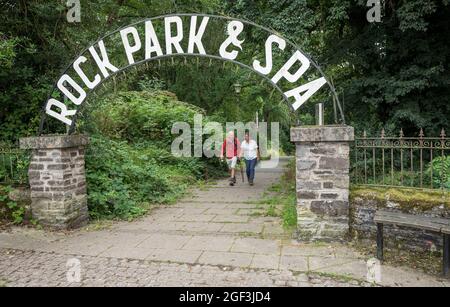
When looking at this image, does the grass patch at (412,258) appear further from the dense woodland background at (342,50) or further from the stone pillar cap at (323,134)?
the dense woodland background at (342,50)

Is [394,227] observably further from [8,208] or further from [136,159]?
[136,159]

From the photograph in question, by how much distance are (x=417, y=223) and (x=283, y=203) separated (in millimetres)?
3756

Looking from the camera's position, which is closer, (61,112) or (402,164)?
(402,164)

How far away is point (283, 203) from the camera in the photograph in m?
7.73

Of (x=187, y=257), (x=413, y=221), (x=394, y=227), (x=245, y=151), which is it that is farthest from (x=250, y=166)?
(x=413, y=221)

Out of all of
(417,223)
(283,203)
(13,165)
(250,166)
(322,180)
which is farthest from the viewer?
(250,166)

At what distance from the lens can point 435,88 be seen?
7.52 meters

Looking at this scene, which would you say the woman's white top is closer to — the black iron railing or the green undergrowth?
the green undergrowth

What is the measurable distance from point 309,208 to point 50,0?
588 centimetres

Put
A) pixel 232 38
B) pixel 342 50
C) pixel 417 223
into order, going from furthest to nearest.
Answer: pixel 342 50 → pixel 232 38 → pixel 417 223

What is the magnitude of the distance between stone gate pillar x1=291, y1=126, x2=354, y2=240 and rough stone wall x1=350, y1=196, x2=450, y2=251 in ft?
0.51

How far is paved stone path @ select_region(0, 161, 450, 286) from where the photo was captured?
3988 millimetres

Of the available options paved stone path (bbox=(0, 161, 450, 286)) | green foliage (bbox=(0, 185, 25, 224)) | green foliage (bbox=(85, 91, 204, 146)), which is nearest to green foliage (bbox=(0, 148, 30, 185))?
green foliage (bbox=(0, 185, 25, 224))

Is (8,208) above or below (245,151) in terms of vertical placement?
below
